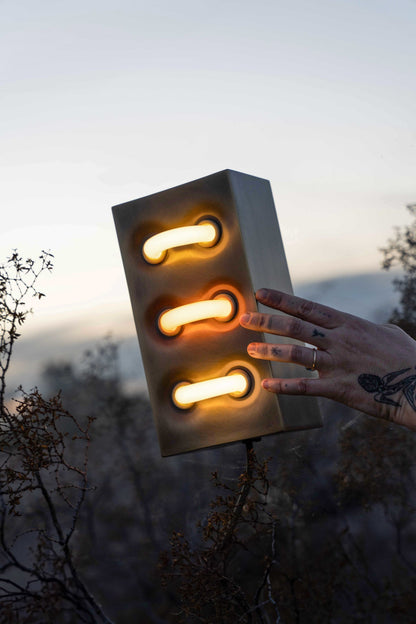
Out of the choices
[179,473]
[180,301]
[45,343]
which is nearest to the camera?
[180,301]

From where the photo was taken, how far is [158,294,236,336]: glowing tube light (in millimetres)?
1161

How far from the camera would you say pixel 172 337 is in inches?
48.0

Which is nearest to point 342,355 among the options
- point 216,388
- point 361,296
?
point 216,388

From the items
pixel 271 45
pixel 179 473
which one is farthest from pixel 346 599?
pixel 271 45

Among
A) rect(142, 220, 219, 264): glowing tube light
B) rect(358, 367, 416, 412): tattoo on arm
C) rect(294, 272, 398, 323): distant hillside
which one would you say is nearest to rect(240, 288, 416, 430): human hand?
rect(358, 367, 416, 412): tattoo on arm

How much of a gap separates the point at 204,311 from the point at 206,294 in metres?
0.05

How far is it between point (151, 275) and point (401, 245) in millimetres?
3063

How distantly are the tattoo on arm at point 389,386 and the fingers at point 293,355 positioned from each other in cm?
7

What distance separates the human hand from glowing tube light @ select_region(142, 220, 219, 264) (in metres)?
0.13

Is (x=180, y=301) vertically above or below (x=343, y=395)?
Result: above

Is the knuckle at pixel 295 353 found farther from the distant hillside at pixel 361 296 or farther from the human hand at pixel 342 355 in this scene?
the distant hillside at pixel 361 296

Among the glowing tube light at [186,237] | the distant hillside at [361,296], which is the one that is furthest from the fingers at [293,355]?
the distant hillside at [361,296]

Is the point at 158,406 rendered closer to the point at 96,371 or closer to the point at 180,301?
the point at 180,301

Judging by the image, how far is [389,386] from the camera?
1136 millimetres
